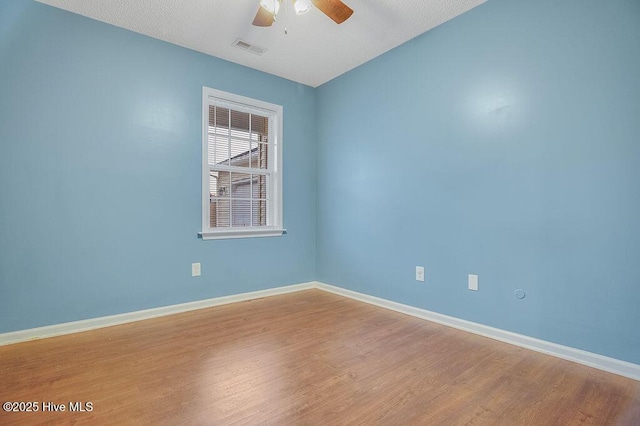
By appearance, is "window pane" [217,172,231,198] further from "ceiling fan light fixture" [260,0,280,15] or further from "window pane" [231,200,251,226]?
"ceiling fan light fixture" [260,0,280,15]

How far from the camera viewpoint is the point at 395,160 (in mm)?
3021

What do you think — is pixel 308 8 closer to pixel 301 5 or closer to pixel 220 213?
pixel 301 5

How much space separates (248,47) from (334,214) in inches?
78.1

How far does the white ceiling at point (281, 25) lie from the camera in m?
2.36

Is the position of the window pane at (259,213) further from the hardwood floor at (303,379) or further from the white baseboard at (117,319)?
the hardwood floor at (303,379)

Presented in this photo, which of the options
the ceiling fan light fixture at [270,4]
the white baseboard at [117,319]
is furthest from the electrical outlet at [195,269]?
the ceiling fan light fixture at [270,4]

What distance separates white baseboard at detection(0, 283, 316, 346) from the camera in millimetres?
2238

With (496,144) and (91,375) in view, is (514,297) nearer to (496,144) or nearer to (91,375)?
(496,144)

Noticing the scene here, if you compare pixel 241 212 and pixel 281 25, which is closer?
pixel 281 25

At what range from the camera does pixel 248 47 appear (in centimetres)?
294

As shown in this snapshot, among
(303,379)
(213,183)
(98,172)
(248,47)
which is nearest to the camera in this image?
(303,379)

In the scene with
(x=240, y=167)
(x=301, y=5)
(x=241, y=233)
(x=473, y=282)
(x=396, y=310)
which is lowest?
(x=396, y=310)

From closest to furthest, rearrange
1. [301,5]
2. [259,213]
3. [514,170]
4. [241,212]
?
[301,5]
[514,170]
[241,212]
[259,213]

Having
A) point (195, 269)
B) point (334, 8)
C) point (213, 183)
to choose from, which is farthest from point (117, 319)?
point (334, 8)
